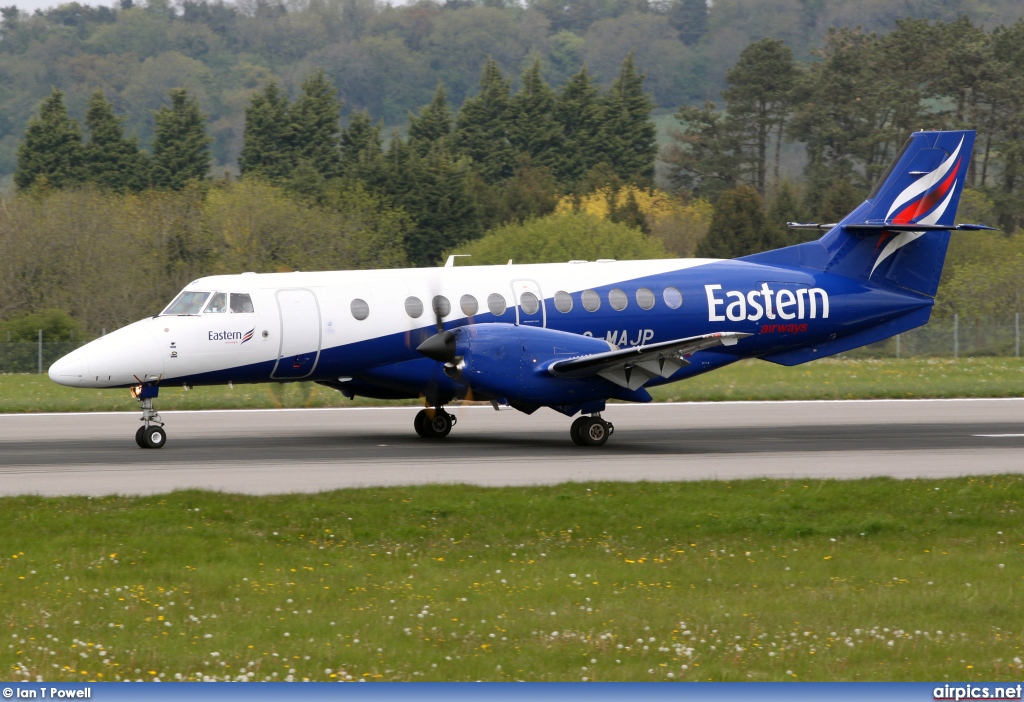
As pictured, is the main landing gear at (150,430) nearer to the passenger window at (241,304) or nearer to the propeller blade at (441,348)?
the passenger window at (241,304)

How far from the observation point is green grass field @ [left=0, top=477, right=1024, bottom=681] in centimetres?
902

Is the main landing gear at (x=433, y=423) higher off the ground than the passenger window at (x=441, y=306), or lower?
lower

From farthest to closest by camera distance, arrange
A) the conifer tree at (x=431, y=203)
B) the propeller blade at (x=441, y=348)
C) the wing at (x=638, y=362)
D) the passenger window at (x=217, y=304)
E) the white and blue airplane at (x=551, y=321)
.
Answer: the conifer tree at (x=431, y=203) → the passenger window at (x=217, y=304) → the propeller blade at (x=441, y=348) → the white and blue airplane at (x=551, y=321) → the wing at (x=638, y=362)

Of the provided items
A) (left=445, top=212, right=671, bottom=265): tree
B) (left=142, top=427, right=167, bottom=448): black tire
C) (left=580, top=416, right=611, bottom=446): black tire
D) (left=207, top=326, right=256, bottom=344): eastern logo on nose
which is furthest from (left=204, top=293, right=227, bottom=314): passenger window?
(left=445, top=212, right=671, bottom=265): tree

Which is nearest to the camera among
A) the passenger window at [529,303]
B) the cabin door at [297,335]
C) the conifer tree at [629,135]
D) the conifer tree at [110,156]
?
the cabin door at [297,335]

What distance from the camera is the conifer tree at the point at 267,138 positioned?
300 feet

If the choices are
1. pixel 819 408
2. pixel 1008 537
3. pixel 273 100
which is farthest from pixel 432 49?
pixel 1008 537

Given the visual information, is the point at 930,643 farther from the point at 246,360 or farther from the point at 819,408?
the point at 819,408

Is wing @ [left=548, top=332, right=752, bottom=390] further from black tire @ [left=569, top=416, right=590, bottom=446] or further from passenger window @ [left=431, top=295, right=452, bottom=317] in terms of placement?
passenger window @ [left=431, top=295, right=452, bottom=317]

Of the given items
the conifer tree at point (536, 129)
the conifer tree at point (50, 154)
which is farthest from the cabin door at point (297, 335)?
the conifer tree at point (536, 129)

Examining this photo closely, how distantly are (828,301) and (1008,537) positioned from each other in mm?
11429

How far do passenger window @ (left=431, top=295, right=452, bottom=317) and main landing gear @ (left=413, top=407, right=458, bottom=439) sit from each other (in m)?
1.90

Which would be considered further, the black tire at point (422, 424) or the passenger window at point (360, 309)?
the black tire at point (422, 424)

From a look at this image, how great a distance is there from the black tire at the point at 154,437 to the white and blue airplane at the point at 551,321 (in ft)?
0.12
